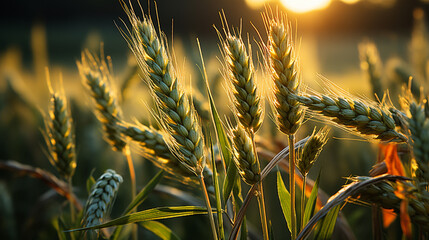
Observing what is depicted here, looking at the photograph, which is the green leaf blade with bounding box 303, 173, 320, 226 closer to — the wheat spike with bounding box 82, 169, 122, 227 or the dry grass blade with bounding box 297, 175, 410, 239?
the dry grass blade with bounding box 297, 175, 410, 239

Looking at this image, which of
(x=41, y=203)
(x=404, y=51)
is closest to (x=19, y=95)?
(x=41, y=203)

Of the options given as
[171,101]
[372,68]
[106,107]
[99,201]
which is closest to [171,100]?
[171,101]

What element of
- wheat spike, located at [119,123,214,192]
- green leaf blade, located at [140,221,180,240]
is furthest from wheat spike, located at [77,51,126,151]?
green leaf blade, located at [140,221,180,240]

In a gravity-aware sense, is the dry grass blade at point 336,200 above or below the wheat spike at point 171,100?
below

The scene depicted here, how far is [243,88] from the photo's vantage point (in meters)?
0.68

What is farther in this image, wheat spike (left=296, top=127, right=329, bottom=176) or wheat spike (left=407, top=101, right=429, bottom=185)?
wheat spike (left=296, top=127, right=329, bottom=176)

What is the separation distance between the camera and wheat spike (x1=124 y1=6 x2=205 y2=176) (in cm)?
68

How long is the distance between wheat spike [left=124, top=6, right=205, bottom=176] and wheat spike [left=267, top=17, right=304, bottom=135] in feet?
0.54

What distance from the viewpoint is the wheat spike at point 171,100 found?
26.6 inches

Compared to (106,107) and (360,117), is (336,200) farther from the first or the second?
(106,107)

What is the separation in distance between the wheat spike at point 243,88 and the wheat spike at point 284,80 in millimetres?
40

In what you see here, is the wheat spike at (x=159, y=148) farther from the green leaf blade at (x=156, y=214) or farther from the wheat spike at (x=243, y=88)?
the wheat spike at (x=243, y=88)

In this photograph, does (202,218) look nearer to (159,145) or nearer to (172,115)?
(159,145)

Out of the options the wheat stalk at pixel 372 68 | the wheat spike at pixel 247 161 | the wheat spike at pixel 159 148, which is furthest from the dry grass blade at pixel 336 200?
the wheat stalk at pixel 372 68
